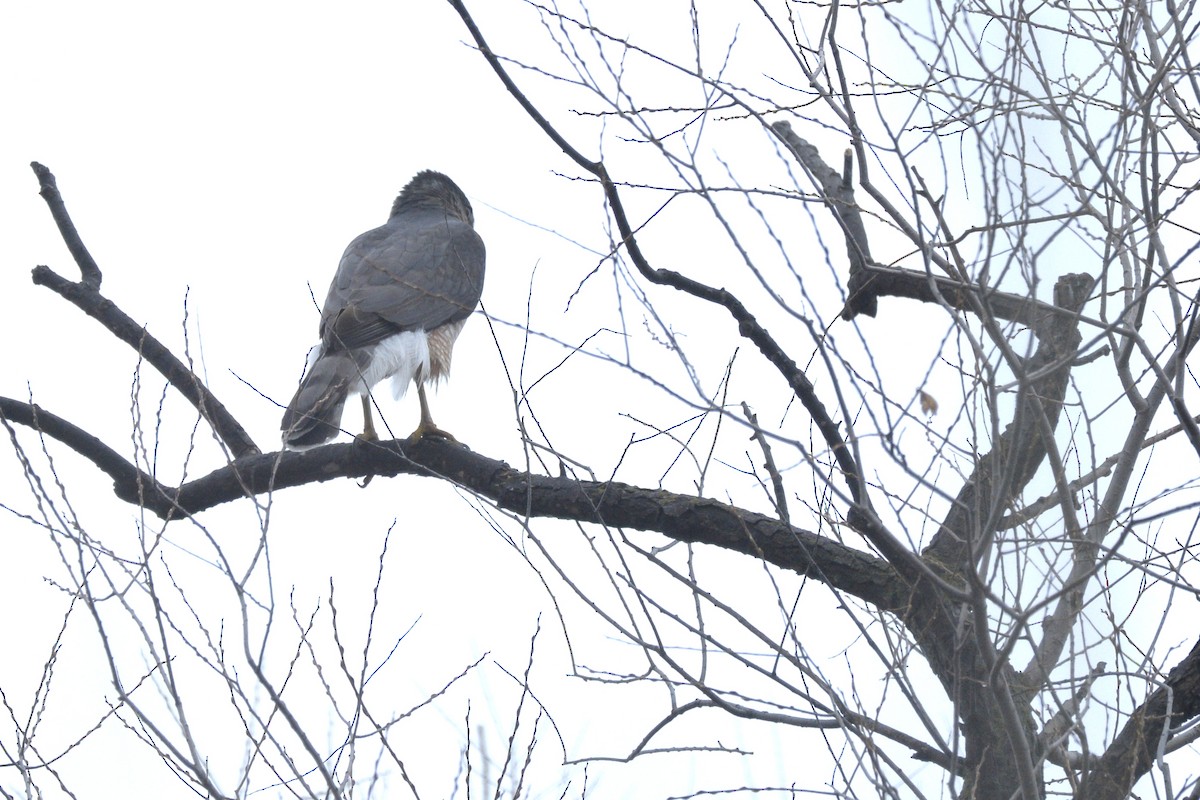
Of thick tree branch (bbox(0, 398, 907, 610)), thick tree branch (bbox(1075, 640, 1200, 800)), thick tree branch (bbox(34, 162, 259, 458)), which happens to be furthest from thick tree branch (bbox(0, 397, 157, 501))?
thick tree branch (bbox(1075, 640, 1200, 800))

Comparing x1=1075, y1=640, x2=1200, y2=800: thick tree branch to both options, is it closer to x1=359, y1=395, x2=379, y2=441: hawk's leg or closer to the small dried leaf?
the small dried leaf

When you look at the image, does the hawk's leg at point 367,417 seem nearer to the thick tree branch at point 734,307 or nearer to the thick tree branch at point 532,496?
the thick tree branch at point 532,496

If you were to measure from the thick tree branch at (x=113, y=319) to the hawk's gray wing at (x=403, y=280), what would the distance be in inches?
19.4

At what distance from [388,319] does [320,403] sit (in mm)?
710

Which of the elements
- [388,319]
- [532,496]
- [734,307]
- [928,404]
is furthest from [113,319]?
[928,404]

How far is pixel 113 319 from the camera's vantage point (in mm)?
4258

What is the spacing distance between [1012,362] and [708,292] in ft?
3.58

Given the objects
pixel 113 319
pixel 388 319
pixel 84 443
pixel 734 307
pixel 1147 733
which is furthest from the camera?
pixel 388 319

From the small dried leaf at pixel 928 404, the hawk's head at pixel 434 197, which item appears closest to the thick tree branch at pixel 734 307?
the small dried leaf at pixel 928 404

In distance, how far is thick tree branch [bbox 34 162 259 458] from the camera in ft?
14.0

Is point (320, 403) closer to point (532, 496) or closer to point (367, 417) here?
point (367, 417)

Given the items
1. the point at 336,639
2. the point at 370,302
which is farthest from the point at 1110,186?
the point at 370,302

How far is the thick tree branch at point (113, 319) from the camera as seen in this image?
4.26 m

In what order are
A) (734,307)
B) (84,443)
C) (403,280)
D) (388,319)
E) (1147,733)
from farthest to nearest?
(388,319)
(403,280)
(84,443)
(734,307)
(1147,733)
